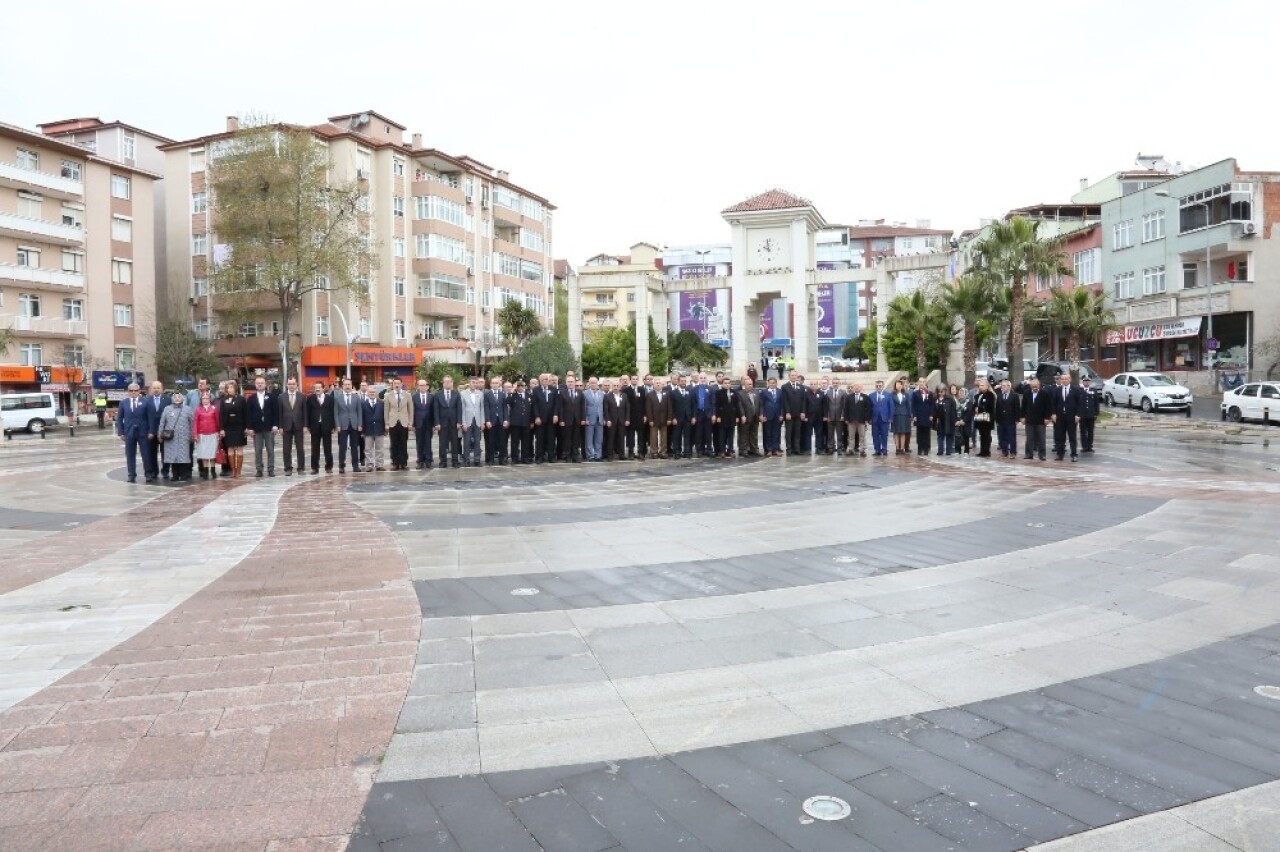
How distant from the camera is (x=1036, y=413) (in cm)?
1917

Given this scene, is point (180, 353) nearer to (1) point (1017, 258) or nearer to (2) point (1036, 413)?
(1) point (1017, 258)

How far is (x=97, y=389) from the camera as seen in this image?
167 feet

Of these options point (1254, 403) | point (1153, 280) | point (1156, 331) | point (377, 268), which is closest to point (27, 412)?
point (377, 268)

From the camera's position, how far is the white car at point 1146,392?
35.4 metres

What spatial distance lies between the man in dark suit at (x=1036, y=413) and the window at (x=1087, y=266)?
137 ft

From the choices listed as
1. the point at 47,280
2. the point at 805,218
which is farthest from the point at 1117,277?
the point at 47,280

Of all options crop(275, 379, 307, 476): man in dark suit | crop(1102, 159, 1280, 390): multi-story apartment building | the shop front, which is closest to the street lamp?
crop(1102, 159, 1280, 390): multi-story apartment building

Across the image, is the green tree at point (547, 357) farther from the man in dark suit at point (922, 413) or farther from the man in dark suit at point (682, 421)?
the man in dark suit at point (922, 413)

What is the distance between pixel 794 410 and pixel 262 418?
10.9 meters

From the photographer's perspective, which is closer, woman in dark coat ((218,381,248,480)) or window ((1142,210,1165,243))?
woman in dark coat ((218,381,248,480))

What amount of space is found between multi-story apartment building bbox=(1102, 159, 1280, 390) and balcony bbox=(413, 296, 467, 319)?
40738mm

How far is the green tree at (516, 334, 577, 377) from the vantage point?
53844mm

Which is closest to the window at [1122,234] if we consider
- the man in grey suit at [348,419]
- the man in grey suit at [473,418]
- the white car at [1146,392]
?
the white car at [1146,392]

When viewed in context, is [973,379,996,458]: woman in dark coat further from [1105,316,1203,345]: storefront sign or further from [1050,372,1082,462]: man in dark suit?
[1105,316,1203,345]: storefront sign
